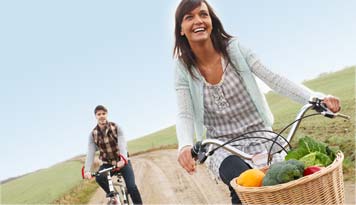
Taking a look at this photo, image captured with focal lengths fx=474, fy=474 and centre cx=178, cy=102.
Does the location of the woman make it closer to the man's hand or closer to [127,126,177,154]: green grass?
the man's hand

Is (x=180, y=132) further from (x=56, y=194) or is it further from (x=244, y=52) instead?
(x=56, y=194)

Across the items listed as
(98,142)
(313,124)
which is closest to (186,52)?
(98,142)

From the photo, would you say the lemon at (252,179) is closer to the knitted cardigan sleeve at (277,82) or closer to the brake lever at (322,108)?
the brake lever at (322,108)

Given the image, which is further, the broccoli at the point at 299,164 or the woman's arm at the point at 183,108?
the woman's arm at the point at 183,108

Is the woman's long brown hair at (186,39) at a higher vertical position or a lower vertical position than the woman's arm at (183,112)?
higher

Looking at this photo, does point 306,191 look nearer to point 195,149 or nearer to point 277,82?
point 195,149

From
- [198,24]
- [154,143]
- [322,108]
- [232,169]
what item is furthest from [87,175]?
[154,143]

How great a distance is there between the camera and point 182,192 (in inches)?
404

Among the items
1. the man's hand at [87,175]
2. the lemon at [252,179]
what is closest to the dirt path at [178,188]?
the man's hand at [87,175]

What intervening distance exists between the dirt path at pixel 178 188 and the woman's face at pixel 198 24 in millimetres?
4841

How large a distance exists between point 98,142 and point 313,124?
8.40 meters

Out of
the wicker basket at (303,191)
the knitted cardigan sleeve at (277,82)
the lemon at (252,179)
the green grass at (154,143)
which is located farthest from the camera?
the green grass at (154,143)

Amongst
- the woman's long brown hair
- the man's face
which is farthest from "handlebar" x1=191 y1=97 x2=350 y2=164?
the man's face

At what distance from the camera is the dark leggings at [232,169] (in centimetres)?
273
